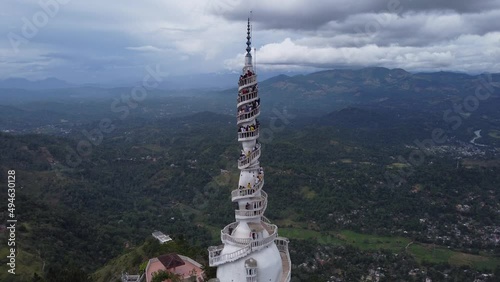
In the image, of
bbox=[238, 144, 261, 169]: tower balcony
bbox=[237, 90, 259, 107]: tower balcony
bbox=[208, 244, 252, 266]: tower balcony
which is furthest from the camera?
bbox=[238, 144, 261, 169]: tower balcony

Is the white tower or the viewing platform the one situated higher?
the white tower

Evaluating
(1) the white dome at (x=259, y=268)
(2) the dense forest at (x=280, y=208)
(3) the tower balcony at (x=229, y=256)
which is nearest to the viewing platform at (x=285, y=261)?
(1) the white dome at (x=259, y=268)

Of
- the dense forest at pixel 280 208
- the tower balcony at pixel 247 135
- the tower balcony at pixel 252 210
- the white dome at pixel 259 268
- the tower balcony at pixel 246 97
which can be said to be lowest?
the dense forest at pixel 280 208

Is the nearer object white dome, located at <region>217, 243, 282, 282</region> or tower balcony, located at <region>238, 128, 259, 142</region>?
white dome, located at <region>217, 243, 282, 282</region>

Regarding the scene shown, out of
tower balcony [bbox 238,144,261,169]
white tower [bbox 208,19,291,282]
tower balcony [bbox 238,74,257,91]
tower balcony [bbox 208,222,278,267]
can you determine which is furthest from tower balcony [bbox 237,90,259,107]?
tower balcony [bbox 208,222,278,267]

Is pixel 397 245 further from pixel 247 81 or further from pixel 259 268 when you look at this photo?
pixel 247 81

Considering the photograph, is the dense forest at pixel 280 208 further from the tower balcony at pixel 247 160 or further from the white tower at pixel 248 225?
the tower balcony at pixel 247 160

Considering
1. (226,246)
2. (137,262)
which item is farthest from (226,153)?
(226,246)

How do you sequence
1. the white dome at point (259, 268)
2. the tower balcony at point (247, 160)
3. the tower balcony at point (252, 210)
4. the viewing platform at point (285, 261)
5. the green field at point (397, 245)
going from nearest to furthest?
the white dome at point (259, 268)
the tower balcony at point (252, 210)
the tower balcony at point (247, 160)
the viewing platform at point (285, 261)
the green field at point (397, 245)

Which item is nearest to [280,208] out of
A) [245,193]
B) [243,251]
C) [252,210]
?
[252,210]

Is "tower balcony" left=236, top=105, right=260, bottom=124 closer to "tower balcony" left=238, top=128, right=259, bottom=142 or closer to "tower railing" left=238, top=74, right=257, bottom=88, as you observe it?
"tower balcony" left=238, top=128, right=259, bottom=142
